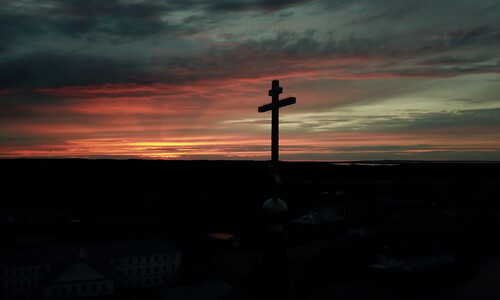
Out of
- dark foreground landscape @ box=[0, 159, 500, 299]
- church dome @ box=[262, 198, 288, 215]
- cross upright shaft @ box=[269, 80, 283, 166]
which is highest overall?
cross upright shaft @ box=[269, 80, 283, 166]

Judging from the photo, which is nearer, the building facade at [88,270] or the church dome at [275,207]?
the church dome at [275,207]

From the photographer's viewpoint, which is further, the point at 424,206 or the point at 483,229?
the point at 424,206

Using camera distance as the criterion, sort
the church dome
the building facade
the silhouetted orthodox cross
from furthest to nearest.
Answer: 1. the building facade
2. the silhouetted orthodox cross
3. the church dome

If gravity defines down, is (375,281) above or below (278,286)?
below

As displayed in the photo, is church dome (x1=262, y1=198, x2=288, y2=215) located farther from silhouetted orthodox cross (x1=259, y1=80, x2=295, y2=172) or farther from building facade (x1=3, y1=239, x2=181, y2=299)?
building facade (x1=3, y1=239, x2=181, y2=299)

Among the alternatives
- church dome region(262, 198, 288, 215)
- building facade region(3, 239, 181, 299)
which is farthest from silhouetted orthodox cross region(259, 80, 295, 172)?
building facade region(3, 239, 181, 299)

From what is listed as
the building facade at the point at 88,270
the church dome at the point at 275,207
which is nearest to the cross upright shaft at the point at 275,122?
the church dome at the point at 275,207

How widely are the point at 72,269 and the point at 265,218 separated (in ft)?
88.5

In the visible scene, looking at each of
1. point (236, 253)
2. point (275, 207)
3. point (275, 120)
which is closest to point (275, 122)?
point (275, 120)

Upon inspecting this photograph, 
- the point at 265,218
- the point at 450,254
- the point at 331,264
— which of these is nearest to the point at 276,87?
the point at 265,218

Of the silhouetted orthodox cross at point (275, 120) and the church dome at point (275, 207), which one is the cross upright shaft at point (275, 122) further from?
the church dome at point (275, 207)

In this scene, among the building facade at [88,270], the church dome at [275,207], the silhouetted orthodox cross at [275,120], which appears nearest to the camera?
the church dome at [275,207]

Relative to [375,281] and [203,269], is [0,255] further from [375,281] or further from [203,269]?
[375,281]

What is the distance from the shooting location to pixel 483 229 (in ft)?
204
